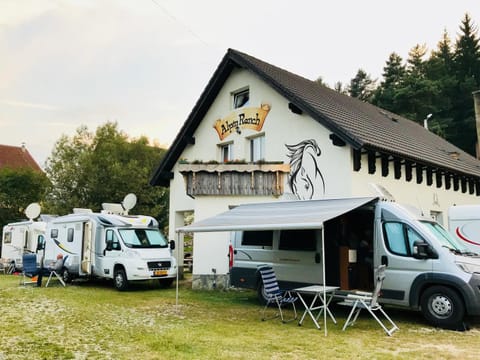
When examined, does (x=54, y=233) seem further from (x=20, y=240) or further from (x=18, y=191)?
(x=18, y=191)

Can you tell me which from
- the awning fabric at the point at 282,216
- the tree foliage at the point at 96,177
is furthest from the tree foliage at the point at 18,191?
the awning fabric at the point at 282,216

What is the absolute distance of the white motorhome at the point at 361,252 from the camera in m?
7.81

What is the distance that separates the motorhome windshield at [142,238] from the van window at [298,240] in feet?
18.3

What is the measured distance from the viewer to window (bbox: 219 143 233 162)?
16328mm

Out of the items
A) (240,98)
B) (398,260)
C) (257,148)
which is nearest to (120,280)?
(257,148)

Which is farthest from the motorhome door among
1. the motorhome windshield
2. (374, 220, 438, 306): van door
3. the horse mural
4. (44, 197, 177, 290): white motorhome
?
(374, 220, 438, 306): van door

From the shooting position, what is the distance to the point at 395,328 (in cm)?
750

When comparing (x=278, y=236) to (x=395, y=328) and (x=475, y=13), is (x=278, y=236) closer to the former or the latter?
(x=395, y=328)

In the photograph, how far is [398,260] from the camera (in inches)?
337

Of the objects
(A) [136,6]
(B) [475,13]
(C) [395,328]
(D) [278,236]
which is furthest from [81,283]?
(B) [475,13]

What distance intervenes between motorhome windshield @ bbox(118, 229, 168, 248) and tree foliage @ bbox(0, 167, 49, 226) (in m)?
19.9

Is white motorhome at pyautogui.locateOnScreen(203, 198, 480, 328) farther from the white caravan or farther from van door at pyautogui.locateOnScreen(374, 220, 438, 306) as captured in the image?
the white caravan

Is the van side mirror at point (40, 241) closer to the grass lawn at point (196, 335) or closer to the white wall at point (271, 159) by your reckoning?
the white wall at point (271, 159)

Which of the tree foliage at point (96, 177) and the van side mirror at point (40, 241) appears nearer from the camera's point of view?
the van side mirror at point (40, 241)
